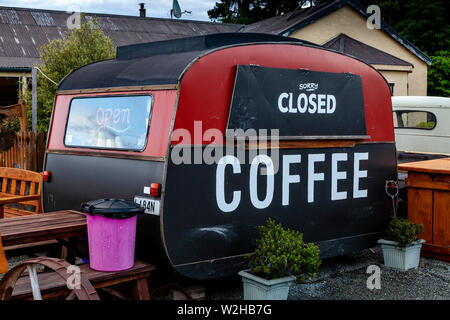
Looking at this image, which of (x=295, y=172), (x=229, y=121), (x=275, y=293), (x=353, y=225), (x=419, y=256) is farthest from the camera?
(x=419, y=256)

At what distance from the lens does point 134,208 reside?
4496 millimetres

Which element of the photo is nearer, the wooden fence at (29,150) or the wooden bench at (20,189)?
the wooden bench at (20,189)

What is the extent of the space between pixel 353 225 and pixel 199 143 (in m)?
2.42

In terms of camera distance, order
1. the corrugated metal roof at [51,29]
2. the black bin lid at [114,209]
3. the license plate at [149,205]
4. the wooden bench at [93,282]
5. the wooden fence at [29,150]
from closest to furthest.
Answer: the wooden bench at [93,282]
the black bin lid at [114,209]
the license plate at [149,205]
the wooden fence at [29,150]
the corrugated metal roof at [51,29]

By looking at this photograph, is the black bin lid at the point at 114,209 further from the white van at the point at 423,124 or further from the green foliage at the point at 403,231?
the white van at the point at 423,124

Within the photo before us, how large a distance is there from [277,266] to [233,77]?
5.96ft

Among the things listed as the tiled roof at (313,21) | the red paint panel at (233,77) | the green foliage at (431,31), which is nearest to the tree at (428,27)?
the green foliage at (431,31)

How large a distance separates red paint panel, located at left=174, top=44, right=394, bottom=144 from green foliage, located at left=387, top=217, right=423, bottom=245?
105 cm

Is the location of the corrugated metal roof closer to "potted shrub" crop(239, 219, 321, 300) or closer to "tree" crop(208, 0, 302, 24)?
"tree" crop(208, 0, 302, 24)

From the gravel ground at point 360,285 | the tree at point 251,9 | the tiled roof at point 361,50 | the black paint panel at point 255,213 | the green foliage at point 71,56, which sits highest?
the tree at point 251,9

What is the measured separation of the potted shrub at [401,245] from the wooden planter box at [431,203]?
1.84 feet

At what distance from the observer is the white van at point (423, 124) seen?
10227 millimetres
